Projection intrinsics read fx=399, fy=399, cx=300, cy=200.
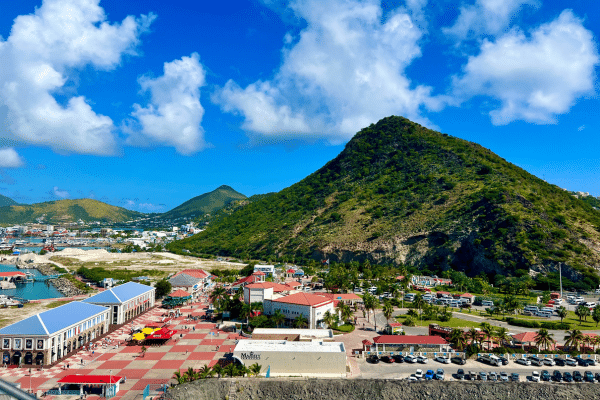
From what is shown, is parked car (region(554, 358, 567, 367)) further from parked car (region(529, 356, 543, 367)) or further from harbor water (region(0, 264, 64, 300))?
harbor water (region(0, 264, 64, 300))

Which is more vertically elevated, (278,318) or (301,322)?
(278,318)

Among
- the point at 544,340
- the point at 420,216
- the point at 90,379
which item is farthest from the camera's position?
the point at 420,216

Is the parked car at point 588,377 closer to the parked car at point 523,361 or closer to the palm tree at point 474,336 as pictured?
the parked car at point 523,361

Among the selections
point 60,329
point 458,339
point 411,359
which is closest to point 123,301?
point 60,329

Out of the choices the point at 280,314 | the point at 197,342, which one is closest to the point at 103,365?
the point at 197,342

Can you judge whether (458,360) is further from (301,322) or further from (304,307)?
(304,307)

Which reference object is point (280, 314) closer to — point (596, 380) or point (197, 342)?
point (197, 342)
